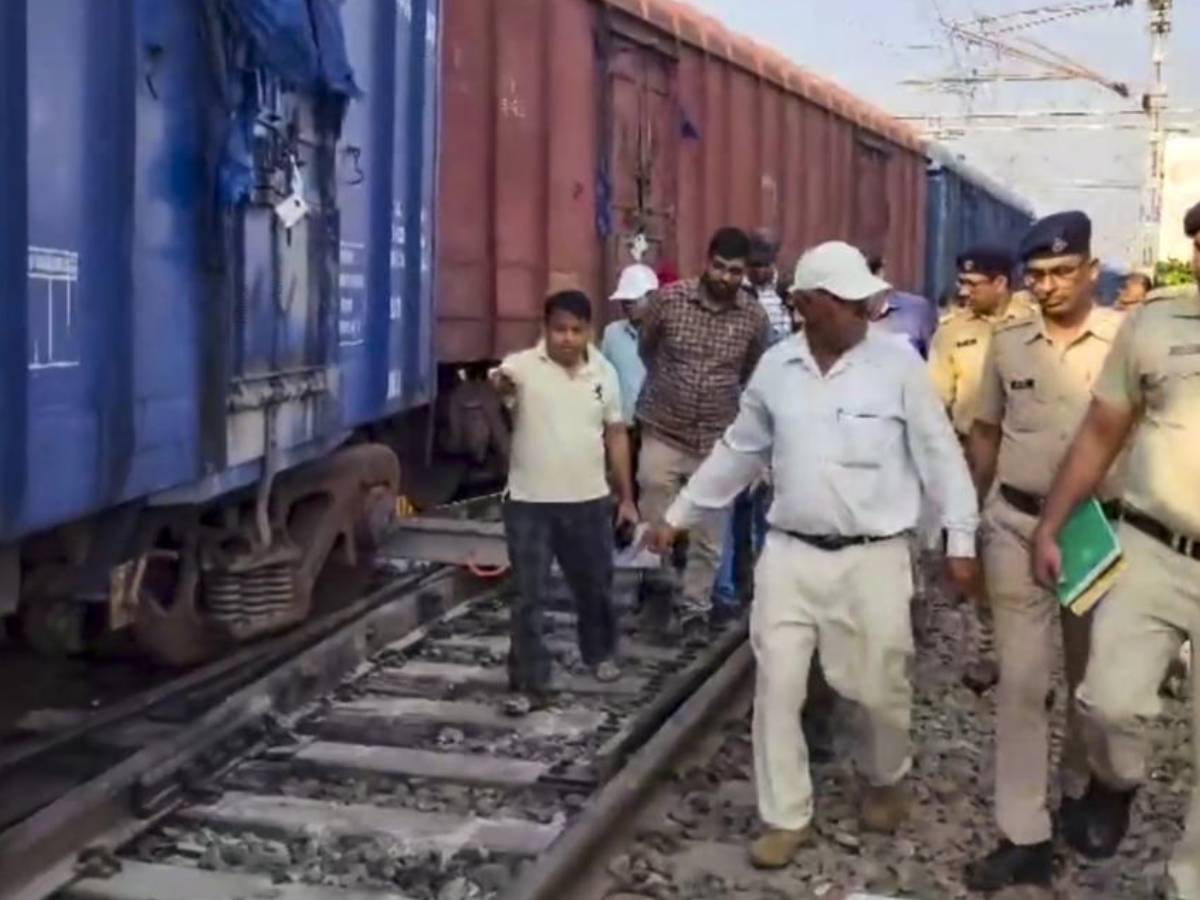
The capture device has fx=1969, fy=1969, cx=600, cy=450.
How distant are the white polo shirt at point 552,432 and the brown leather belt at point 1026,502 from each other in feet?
7.32

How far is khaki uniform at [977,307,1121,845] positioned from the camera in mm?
5336

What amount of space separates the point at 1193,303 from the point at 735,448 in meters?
1.50

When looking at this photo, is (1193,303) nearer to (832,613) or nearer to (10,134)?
(832,613)

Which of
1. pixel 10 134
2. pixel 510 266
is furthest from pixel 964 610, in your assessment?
pixel 10 134

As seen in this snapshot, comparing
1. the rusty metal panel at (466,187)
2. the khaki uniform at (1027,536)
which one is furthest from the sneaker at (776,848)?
the rusty metal panel at (466,187)

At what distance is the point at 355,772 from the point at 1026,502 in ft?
7.74

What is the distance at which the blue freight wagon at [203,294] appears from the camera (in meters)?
4.52

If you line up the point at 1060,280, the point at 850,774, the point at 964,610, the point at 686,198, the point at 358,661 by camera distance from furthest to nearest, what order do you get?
the point at 686,198 < the point at 964,610 < the point at 358,661 < the point at 850,774 < the point at 1060,280

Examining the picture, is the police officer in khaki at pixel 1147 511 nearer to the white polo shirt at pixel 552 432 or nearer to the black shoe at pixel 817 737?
the black shoe at pixel 817 737

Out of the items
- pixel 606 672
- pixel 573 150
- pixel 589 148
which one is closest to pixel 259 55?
pixel 606 672

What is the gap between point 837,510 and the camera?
5461 millimetres

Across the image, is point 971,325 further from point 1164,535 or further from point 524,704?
point 1164,535

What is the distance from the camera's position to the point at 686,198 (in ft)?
41.7

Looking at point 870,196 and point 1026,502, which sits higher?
point 870,196
